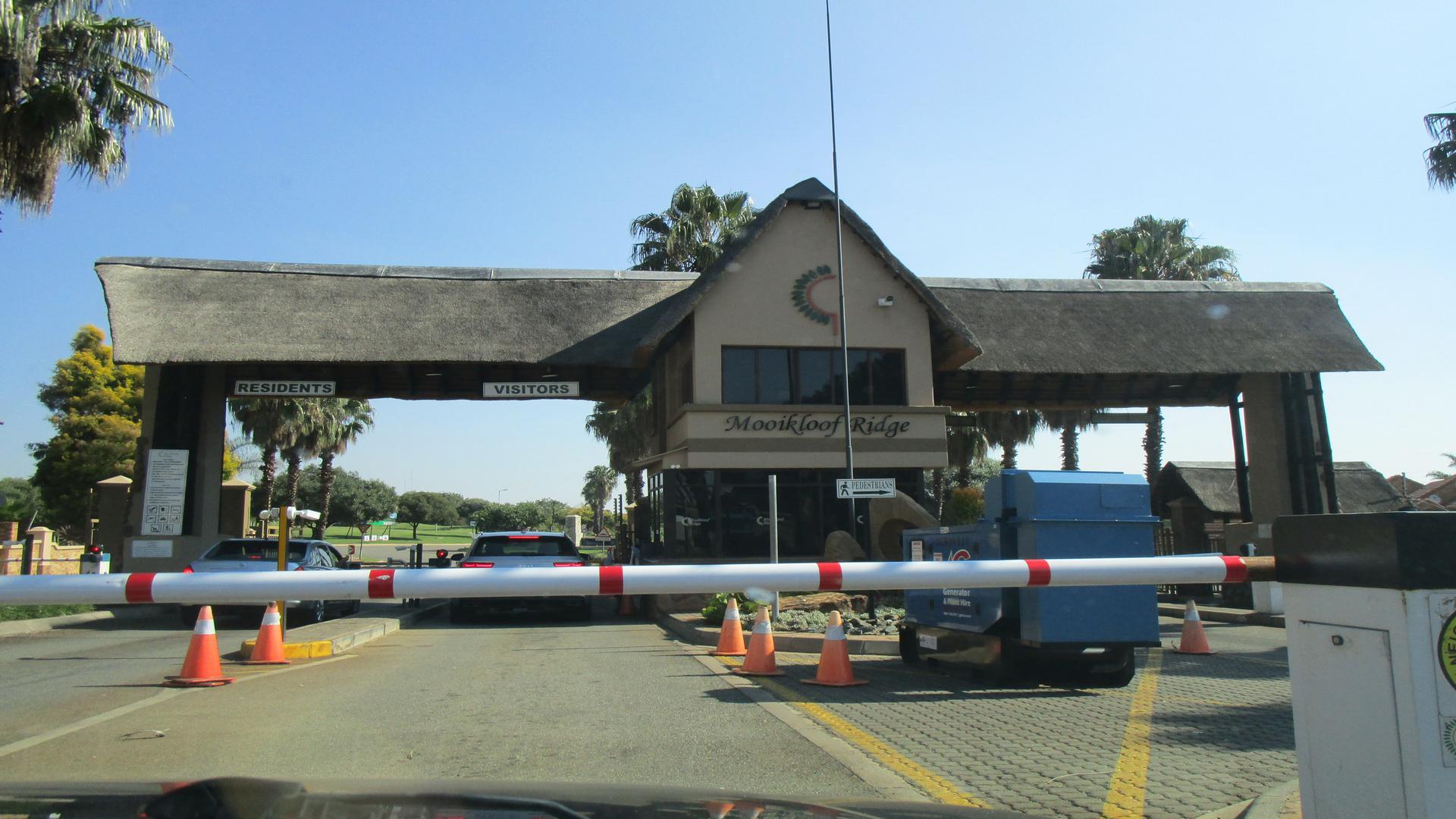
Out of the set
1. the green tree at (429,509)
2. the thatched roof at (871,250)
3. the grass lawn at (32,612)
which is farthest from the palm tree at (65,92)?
the green tree at (429,509)

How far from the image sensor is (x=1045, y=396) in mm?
25781

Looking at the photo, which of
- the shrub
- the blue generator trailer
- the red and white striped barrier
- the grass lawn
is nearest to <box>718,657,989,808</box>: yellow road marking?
the red and white striped barrier

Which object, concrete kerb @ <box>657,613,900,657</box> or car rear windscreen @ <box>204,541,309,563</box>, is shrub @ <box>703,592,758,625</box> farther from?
car rear windscreen @ <box>204,541,309,563</box>

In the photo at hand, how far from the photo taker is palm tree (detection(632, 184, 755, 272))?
3478cm

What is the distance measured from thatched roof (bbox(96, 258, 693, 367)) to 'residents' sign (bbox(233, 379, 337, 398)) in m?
1.34

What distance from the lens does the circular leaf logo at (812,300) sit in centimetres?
2142

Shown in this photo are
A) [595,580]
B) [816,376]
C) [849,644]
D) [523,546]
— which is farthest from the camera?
[816,376]

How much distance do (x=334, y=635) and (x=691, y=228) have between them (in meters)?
24.8

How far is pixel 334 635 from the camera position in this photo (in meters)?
12.1

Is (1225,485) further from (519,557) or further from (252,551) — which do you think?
(252,551)

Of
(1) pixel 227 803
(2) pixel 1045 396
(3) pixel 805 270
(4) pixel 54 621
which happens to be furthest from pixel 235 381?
(1) pixel 227 803

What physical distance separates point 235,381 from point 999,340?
1666 centimetres

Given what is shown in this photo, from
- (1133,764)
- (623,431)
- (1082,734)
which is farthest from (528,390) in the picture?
(623,431)

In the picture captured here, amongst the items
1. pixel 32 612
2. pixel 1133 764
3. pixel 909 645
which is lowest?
pixel 1133 764
